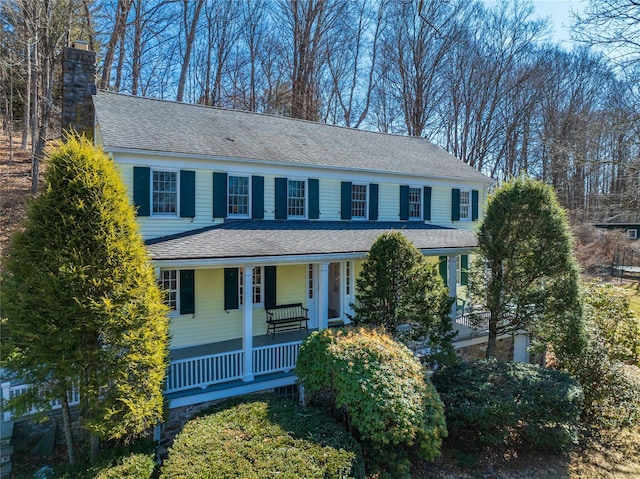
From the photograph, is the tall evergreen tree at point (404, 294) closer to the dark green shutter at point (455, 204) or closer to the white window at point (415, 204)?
the white window at point (415, 204)

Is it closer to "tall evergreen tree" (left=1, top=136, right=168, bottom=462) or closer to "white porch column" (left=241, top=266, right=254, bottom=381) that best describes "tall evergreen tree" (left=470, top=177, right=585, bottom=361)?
"white porch column" (left=241, top=266, right=254, bottom=381)

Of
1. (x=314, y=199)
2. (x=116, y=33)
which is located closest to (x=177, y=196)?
(x=314, y=199)

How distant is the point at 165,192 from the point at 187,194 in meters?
0.57

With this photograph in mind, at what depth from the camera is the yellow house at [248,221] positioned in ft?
29.7

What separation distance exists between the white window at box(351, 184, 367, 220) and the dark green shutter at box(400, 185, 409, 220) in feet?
5.43

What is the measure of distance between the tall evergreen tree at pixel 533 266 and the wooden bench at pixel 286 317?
544cm

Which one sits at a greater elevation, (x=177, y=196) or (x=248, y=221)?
(x=177, y=196)

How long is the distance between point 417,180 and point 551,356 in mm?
8426

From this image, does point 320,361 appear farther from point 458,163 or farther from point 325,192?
point 458,163

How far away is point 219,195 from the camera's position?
11.4 meters

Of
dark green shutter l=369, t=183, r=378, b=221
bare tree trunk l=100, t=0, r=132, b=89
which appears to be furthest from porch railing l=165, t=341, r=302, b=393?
bare tree trunk l=100, t=0, r=132, b=89

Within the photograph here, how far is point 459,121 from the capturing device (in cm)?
3108

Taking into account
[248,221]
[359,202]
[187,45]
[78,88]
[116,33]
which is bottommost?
[248,221]

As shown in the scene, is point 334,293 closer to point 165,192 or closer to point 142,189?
point 165,192
